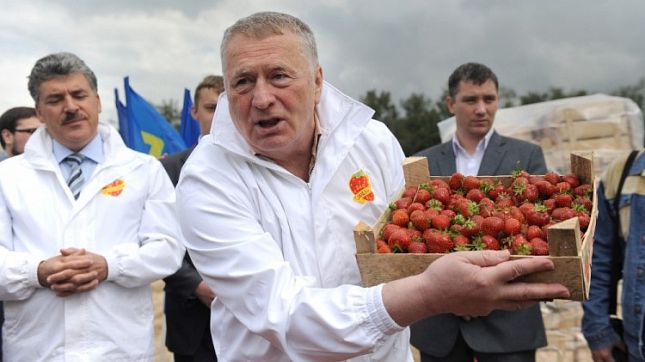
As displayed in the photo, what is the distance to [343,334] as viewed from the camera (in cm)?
188

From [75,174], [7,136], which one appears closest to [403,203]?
[75,174]

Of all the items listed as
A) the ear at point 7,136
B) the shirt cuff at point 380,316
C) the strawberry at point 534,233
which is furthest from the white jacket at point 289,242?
the ear at point 7,136

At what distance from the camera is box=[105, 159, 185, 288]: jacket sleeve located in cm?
326

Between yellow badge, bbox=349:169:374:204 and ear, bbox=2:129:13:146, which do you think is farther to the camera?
ear, bbox=2:129:13:146

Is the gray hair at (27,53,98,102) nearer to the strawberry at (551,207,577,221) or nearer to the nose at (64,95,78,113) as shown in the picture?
the nose at (64,95,78,113)

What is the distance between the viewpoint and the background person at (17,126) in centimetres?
541

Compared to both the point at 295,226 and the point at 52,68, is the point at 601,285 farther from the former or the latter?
the point at 52,68

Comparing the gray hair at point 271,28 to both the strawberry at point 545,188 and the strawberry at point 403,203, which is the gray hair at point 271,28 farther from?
the strawberry at point 545,188

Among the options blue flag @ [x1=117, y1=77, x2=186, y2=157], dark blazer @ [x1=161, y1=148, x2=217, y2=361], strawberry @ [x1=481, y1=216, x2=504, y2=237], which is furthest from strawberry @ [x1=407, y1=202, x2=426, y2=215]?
blue flag @ [x1=117, y1=77, x2=186, y2=157]

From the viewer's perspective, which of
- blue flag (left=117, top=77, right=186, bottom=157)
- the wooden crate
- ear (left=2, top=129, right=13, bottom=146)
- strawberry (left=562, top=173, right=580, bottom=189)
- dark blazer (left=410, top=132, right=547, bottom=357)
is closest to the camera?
the wooden crate

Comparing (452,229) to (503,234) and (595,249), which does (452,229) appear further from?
(595,249)

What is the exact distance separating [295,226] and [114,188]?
163 cm

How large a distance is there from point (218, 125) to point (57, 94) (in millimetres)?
1693

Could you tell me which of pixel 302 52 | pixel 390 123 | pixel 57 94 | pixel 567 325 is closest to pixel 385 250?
pixel 302 52
